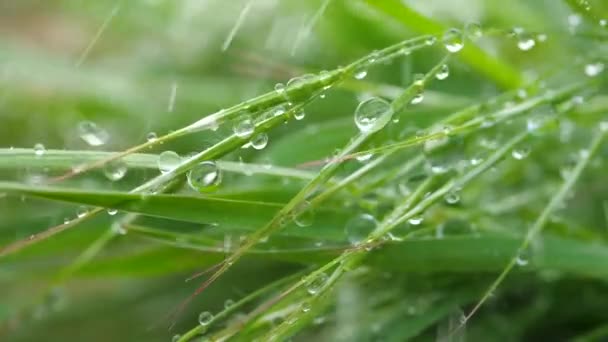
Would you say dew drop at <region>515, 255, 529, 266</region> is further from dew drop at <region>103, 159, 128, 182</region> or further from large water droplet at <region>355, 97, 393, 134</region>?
dew drop at <region>103, 159, 128, 182</region>

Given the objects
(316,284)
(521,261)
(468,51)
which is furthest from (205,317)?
(468,51)

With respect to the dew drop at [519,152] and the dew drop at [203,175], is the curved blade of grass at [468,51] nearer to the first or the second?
the dew drop at [519,152]

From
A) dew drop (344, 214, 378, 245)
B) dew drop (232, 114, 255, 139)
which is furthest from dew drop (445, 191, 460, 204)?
dew drop (232, 114, 255, 139)

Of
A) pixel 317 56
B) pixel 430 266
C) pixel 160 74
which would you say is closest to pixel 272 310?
pixel 430 266

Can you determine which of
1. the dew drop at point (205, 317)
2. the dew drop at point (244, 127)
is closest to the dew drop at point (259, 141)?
the dew drop at point (244, 127)

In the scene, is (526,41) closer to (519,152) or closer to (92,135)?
(519,152)

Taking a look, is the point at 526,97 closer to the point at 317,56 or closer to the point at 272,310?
the point at 272,310
